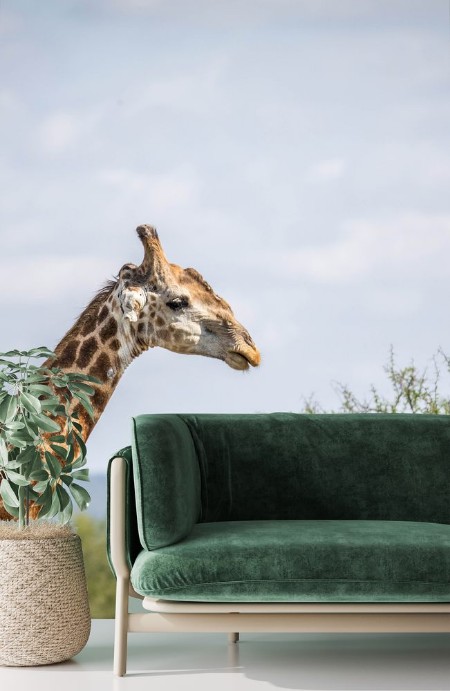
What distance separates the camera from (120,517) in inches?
105

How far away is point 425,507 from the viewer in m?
3.20

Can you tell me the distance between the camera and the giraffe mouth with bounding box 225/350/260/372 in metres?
4.18

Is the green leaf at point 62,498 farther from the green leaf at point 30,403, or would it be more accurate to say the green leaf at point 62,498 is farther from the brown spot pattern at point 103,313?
the brown spot pattern at point 103,313

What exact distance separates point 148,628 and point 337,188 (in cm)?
246

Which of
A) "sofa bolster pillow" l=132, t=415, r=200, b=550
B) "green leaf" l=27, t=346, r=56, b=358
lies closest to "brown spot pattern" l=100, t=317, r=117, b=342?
"green leaf" l=27, t=346, r=56, b=358

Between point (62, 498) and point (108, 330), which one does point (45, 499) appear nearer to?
point (62, 498)

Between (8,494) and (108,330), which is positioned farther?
(108,330)

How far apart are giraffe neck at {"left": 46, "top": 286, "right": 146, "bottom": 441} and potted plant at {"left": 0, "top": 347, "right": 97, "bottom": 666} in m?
0.98

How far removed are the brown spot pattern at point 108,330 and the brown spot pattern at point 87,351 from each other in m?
0.04

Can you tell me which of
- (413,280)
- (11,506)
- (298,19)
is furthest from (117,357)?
(298,19)

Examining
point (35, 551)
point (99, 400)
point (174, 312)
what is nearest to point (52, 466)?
point (35, 551)

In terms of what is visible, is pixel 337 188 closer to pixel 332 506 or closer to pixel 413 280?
pixel 413 280

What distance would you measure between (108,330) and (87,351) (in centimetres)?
13

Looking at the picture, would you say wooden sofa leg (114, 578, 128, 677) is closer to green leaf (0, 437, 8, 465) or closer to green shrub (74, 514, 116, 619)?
green leaf (0, 437, 8, 465)
